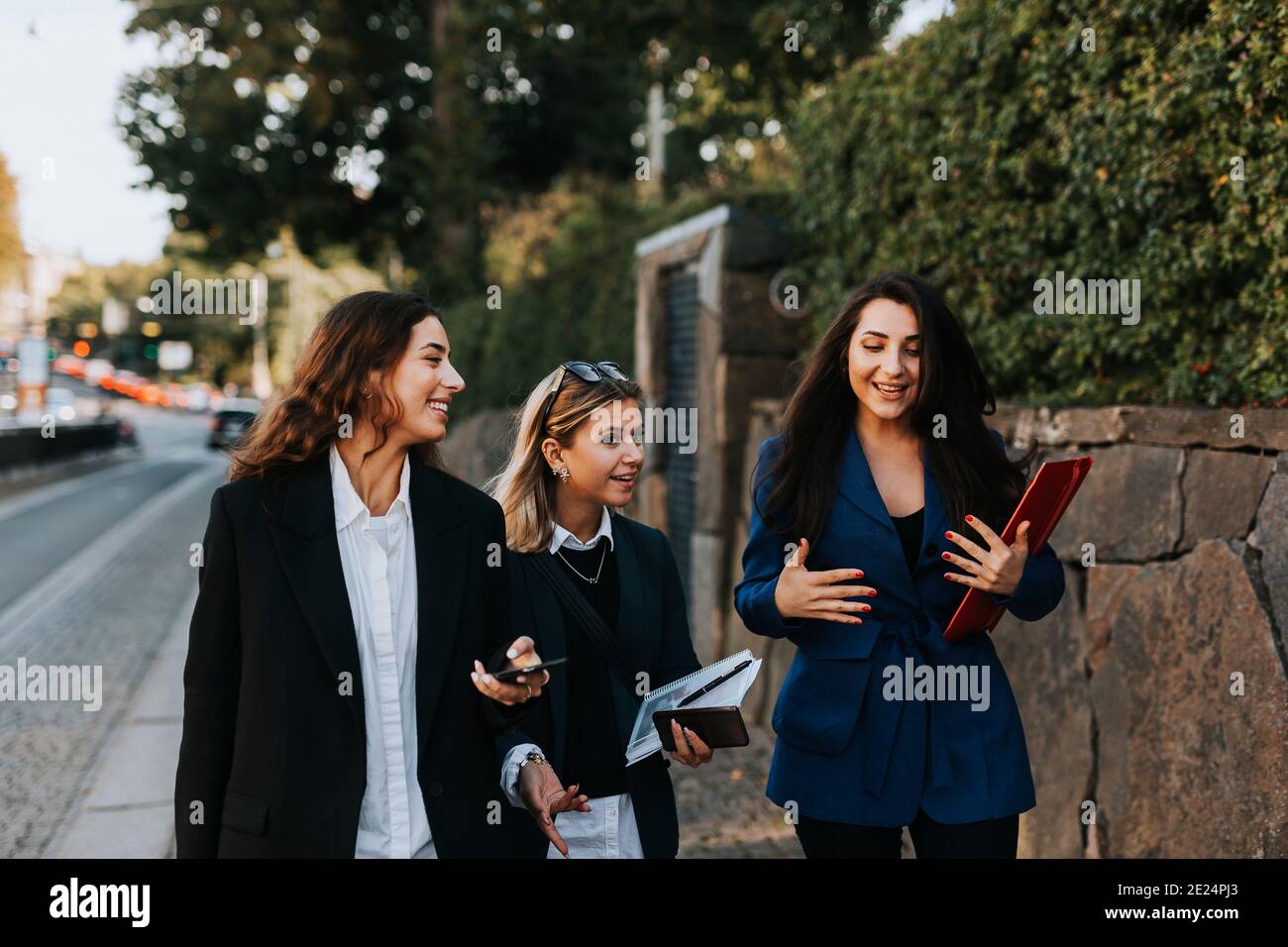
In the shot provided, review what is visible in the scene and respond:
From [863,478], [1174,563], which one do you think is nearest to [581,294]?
[1174,563]

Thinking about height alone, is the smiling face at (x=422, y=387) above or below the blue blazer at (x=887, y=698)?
above

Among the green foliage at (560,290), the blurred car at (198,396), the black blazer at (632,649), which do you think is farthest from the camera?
the blurred car at (198,396)

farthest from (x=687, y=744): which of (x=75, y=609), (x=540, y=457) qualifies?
(x=75, y=609)

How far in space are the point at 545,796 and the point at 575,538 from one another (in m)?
0.64

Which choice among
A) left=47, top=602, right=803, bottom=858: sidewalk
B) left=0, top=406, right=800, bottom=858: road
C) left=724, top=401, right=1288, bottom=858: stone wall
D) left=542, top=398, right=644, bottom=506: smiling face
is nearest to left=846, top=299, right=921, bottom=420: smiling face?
left=542, top=398, right=644, bottom=506: smiling face

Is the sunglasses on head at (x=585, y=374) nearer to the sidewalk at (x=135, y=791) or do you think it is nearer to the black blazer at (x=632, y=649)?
the black blazer at (x=632, y=649)

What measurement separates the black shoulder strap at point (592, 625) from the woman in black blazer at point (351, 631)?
0.26 m

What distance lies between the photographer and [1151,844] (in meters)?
3.93

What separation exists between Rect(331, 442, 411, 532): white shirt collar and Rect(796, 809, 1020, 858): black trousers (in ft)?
3.50

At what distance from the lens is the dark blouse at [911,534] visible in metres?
2.82

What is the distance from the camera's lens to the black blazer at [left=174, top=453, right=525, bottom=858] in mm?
2355

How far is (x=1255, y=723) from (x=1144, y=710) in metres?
0.57

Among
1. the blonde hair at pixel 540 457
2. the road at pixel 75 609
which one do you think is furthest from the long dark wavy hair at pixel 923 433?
the road at pixel 75 609

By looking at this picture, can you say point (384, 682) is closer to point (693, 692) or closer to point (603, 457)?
point (693, 692)
